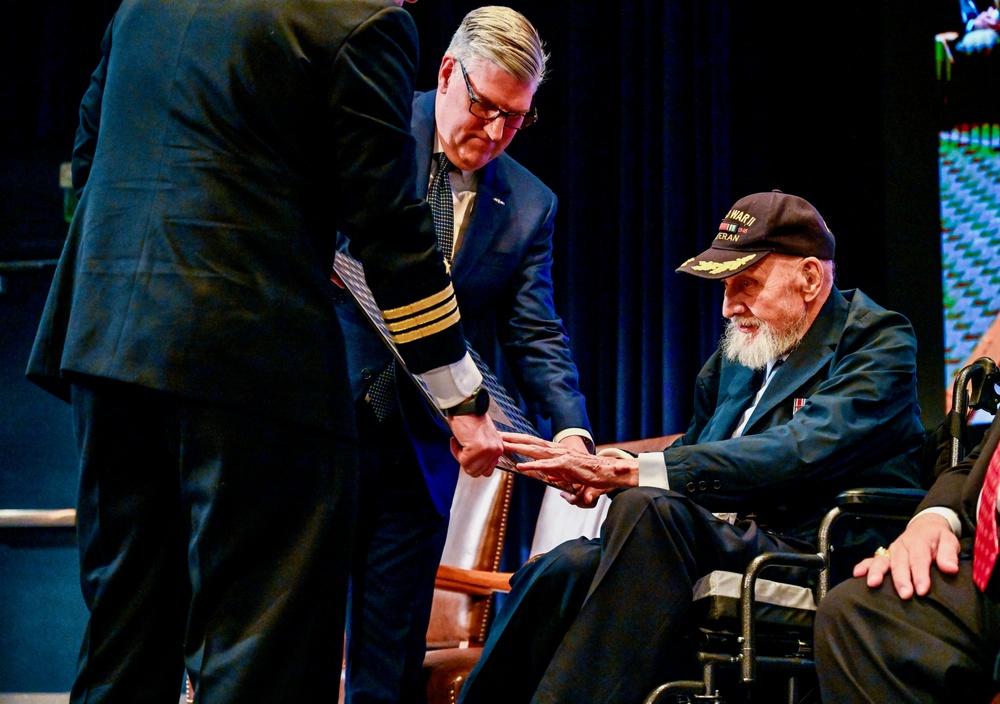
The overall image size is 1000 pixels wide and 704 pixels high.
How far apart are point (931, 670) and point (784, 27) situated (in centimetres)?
277

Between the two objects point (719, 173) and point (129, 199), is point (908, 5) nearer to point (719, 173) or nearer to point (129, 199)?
point (719, 173)

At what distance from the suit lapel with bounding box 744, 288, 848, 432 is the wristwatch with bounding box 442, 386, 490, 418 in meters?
1.00

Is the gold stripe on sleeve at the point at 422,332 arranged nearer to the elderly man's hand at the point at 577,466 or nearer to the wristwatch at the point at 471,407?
the wristwatch at the point at 471,407

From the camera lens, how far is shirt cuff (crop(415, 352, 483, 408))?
1.55 meters

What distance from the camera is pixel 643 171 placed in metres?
4.04

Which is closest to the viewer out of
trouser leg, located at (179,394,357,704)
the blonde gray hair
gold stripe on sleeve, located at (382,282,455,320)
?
trouser leg, located at (179,394,357,704)

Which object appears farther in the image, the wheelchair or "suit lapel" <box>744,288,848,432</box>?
"suit lapel" <box>744,288,848,432</box>

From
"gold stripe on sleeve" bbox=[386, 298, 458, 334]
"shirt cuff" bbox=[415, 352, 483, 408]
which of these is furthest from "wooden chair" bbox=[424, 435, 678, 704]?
"gold stripe on sleeve" bbox=[386, 298, 458, 334]

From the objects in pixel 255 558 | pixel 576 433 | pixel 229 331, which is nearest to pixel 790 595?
pixel 576 433

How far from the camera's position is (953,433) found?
86.8 inches

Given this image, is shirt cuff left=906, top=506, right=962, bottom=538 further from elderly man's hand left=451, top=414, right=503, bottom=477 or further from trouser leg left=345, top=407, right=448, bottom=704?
trouser leg left=345, top=407, right=448, bottom=704

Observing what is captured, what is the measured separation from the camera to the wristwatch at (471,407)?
5.24 feet

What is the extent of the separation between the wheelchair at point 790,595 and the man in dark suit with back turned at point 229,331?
783 mm

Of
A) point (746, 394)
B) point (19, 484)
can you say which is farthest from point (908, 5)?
point (19, 484)
